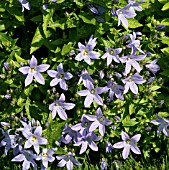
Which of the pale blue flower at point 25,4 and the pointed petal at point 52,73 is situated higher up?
the pale blue flower at point 25,4

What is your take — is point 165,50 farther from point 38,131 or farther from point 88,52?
point 38,131

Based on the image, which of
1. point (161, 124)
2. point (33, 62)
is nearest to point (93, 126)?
point (161, 124)

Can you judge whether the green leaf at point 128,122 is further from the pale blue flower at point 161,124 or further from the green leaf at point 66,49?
the green leaf at point 66,49

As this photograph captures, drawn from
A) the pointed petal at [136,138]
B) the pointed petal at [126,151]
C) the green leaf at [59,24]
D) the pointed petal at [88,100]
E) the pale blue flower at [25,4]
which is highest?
the pale blue flower at [25,4]

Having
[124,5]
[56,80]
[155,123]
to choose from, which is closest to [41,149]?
[56,80]

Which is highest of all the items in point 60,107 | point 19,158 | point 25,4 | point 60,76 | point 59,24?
point 25,4

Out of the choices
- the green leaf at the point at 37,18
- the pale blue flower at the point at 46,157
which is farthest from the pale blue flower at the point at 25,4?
the pale blue flower at the point at 46,157

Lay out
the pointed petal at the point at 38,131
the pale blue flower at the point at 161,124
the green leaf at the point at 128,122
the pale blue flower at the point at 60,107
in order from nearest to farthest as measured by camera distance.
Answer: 1. the pointed petal at the point at 38,131
2. the pale blue flower at the point at 60,107
3. the pale blue flower at the point at 161,124
4. the green leaf at the point at 128,122

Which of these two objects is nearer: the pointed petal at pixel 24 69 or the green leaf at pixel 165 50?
the pointed petal at pixel 24 69
